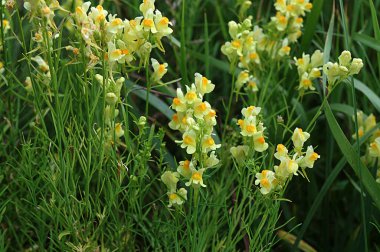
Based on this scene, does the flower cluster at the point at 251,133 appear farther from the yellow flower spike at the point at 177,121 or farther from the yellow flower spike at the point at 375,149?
the yellow flower spike at the point at 375,149

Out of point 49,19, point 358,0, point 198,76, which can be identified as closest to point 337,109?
point 358,0

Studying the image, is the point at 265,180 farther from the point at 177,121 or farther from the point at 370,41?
the point at 370,41

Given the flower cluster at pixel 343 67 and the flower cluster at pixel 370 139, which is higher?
the flower cluster at pixel 343 67

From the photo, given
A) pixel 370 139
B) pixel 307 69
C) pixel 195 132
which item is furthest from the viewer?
pixel 370 139

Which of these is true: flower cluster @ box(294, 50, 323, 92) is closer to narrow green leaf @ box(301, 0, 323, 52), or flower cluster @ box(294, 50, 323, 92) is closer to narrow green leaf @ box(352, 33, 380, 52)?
narrow green leaf @ box(352, 33, 380, 52)

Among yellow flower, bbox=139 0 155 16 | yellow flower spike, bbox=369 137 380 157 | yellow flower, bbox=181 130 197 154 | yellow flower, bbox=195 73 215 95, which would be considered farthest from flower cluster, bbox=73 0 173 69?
yellow flower spike, bbox=369 137 380 157

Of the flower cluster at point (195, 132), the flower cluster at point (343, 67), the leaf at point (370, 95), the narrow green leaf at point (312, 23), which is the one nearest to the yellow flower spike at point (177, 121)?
the flower cluster at point (195, 132)

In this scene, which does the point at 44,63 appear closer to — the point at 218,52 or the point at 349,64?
the point at 349,64

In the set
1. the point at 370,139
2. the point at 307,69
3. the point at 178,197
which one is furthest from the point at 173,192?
the point at 370,139
